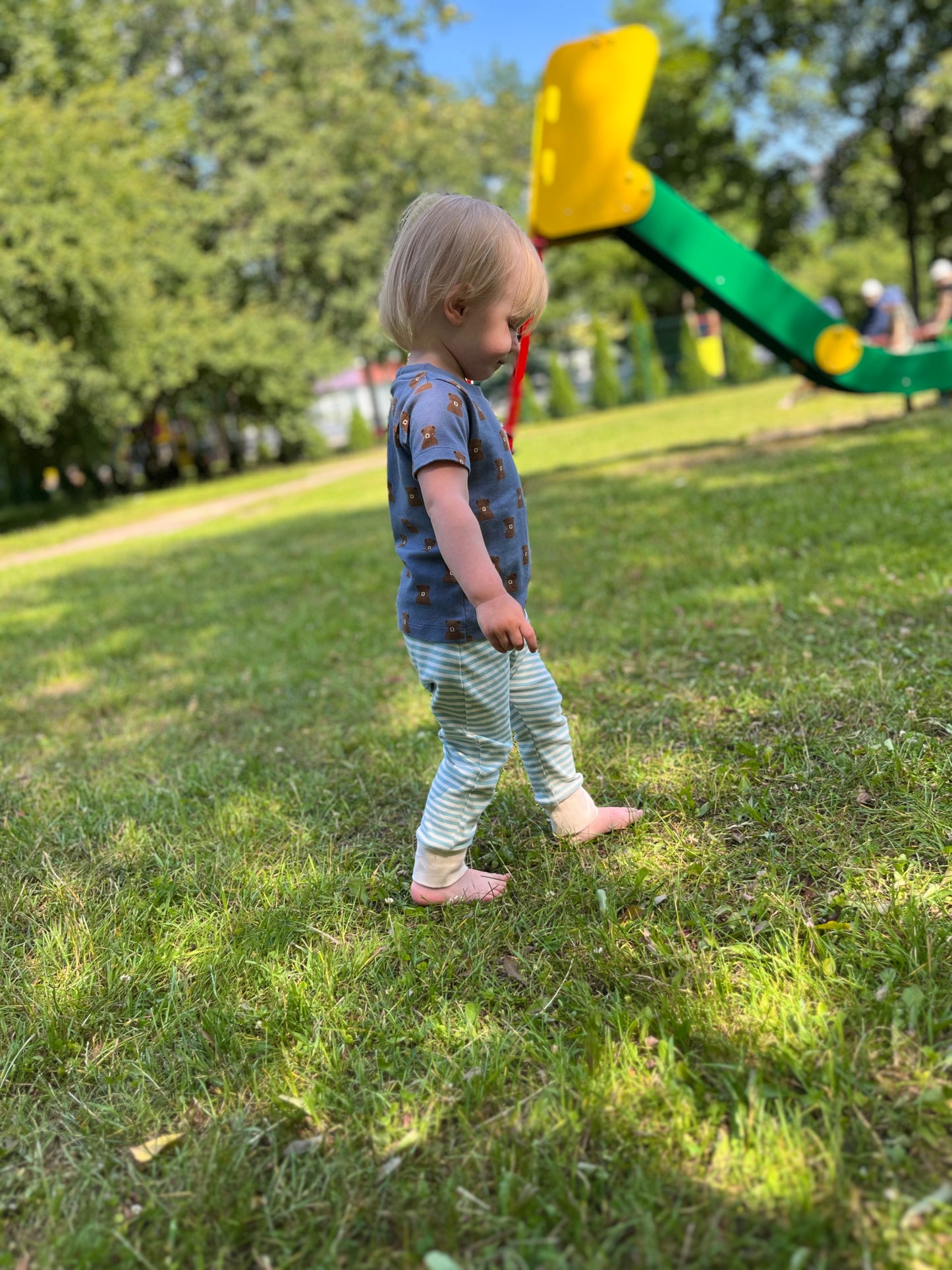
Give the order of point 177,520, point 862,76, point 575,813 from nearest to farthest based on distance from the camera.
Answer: point 575,813, point 177,520, point 862,76

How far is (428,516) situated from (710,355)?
88.4 feet

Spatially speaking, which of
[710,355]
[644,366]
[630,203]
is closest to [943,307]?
[630,203]

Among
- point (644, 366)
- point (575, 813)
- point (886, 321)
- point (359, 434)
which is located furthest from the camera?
point (359, 434)

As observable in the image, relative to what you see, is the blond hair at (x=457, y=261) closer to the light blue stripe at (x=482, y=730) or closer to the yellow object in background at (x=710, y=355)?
the light blue stripe at (x=482, y=730)

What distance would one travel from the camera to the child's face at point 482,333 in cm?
200

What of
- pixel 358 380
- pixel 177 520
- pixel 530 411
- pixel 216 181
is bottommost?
pixel 177 520

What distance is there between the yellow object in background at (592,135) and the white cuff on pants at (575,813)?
19.6 ft

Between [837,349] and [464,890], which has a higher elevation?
[837,349]

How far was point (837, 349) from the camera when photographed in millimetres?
7824

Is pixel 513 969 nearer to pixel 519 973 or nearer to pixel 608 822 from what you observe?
pixel 519 973

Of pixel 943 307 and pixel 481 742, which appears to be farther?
pixel 943 307

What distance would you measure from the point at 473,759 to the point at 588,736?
919 mm

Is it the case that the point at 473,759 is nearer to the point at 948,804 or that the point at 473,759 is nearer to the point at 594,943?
the point at 594,943

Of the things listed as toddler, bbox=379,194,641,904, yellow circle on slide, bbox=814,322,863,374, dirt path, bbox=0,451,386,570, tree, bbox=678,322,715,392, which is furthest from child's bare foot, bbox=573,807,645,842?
tree, bbox=678,322,715,392
